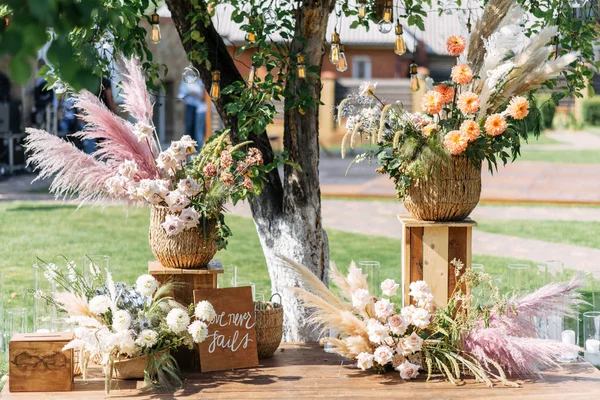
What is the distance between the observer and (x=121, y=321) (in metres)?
2.93

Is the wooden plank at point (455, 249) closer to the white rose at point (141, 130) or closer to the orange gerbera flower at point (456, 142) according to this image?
the orange gerbera flower at point (456, 142)

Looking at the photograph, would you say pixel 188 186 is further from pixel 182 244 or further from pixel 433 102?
pixel 433 102

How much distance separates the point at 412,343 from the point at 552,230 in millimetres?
6339

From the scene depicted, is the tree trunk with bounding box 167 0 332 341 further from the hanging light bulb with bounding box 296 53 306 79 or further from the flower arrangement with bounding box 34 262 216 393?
the flower arrangement with bounding box 34 262 216 393

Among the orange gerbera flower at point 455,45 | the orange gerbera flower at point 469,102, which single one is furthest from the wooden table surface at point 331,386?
the orange gerbera flower at point 455,45

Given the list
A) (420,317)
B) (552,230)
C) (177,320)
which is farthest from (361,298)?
(552,230)

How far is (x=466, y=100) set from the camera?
124 inches

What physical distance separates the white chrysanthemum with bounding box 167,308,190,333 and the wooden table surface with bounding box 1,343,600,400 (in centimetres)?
19

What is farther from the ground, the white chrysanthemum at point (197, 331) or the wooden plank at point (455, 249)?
the wooden plank at point (455, 249)

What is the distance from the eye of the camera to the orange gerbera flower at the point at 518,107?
3111mm

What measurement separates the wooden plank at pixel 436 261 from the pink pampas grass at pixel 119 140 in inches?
41.2

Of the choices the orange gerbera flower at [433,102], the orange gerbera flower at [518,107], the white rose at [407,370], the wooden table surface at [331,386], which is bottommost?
the wooden table surface at [331,386]

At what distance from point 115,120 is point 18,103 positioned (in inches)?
456

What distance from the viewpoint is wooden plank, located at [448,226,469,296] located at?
3336 mm
